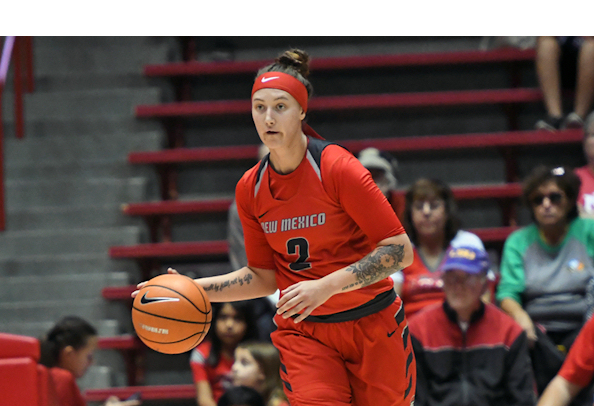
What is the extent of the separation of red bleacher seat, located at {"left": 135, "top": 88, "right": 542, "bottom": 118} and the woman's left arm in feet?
10.8

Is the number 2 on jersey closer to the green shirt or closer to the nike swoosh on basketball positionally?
the nike swoosh on basketball

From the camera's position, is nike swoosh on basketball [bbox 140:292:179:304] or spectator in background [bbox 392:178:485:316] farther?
spectator in background [bbox 392:178:485:316]

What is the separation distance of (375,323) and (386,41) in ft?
13.9

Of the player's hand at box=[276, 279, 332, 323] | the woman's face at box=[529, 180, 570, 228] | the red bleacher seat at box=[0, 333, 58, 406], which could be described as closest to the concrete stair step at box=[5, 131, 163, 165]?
the red bleacher seat at box=[0, 333, 58, 406]

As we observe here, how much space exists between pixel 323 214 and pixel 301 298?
383 millimetres

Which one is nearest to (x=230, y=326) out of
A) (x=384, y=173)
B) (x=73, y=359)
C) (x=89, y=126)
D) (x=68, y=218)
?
(x=73, y=359)

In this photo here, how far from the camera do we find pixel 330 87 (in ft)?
19.8

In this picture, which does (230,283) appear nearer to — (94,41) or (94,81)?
(94,81)

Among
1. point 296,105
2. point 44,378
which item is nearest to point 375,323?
point 296,105

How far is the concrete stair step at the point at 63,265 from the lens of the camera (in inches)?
207

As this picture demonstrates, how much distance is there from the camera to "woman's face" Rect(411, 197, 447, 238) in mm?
4266

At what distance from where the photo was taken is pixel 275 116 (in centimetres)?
243

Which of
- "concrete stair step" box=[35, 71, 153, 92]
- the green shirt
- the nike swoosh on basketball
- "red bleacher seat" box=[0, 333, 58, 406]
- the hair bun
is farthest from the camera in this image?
"concrete stair step" box=[35, 71, 153, 92]

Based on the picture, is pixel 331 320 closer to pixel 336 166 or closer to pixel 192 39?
pixel 336 166
